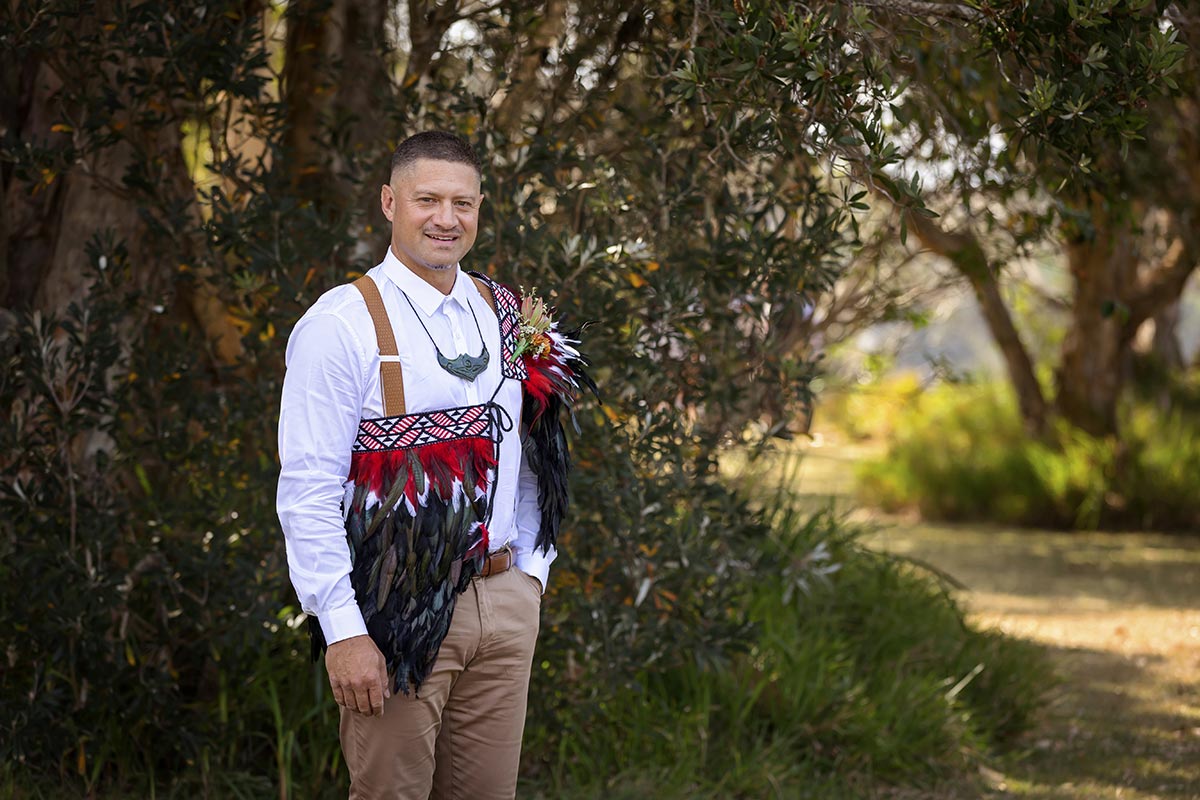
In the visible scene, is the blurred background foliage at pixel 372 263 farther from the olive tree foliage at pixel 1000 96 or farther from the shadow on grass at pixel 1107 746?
the shadow on grass at pixel 1107 746

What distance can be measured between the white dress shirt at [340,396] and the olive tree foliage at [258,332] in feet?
4.30

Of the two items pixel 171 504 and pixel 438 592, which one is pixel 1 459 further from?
pixel 438 592

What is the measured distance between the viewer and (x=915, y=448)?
14.0 metres

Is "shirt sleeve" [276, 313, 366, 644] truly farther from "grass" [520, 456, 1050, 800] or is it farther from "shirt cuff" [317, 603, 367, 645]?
"grass" [520, 456, 1050, 800]

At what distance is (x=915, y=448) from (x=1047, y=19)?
11.0m

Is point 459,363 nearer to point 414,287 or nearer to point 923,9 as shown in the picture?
point 414,287

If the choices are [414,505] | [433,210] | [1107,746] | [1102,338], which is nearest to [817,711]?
[1107,746]

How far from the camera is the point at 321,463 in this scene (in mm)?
2633

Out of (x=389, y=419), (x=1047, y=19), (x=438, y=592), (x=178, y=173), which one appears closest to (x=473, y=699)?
(x=438, y=592)

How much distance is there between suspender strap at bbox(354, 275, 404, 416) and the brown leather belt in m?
0.40

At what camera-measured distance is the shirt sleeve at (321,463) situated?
2.61m

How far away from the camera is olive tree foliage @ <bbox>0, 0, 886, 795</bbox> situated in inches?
164

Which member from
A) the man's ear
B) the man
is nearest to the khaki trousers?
the man

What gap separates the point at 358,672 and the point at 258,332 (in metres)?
1.97
